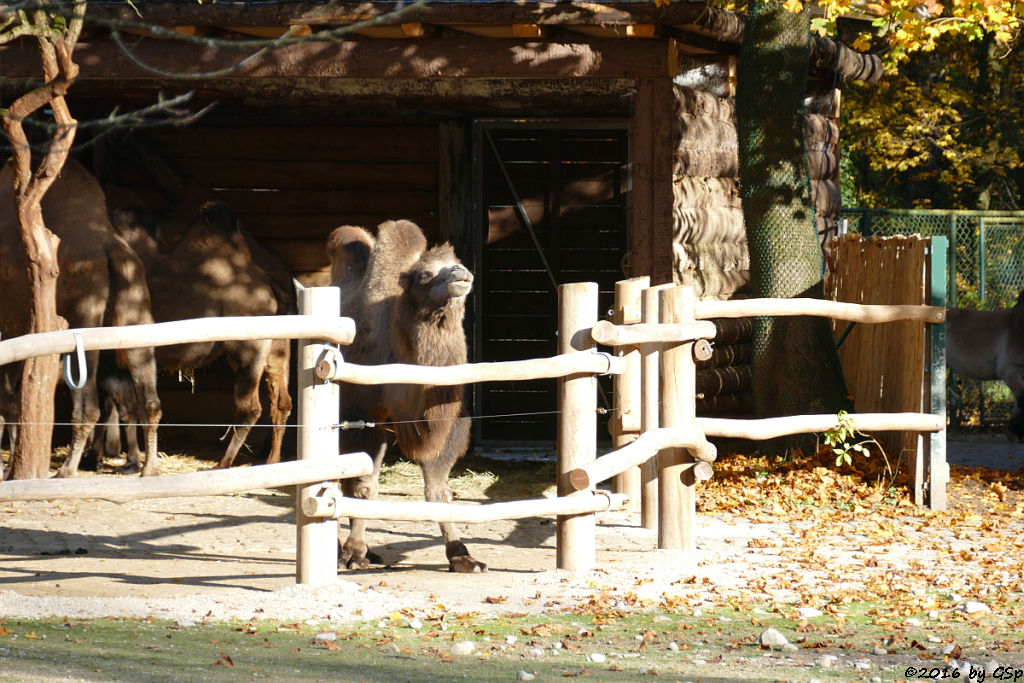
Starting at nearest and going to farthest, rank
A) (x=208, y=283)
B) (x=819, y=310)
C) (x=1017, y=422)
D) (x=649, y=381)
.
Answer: (x=649, y=381) → (x=819, y=310) → (x=208, y=283) → (x=1017, y=422)

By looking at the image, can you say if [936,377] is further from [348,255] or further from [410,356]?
Result: [348,255]

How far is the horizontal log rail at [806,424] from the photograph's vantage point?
6.56 metres

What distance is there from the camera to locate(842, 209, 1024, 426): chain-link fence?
12656 millimetres

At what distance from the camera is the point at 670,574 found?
19.4 feet

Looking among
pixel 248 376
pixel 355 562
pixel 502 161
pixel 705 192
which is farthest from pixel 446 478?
pixel 502 161

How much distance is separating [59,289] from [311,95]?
8.46ft

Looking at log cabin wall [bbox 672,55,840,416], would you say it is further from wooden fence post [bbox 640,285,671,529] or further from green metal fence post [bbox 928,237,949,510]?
wooden fence post [bbox 640,285,671,529]

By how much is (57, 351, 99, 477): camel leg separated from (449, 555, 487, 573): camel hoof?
378cm

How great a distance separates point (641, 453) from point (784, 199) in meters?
3.76

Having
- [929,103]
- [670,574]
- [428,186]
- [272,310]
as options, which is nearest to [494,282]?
[428,186]

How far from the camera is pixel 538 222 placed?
1153 centimetres

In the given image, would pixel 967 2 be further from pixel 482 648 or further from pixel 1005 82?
pixel 1005 82

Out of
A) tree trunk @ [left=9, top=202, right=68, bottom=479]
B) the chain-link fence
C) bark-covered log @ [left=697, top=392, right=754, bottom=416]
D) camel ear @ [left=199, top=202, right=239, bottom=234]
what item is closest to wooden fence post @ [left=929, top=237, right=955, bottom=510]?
bark-covered log @ [left=697, top=392, right=754, bottom=416]

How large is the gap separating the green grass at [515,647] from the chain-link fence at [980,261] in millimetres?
7955
